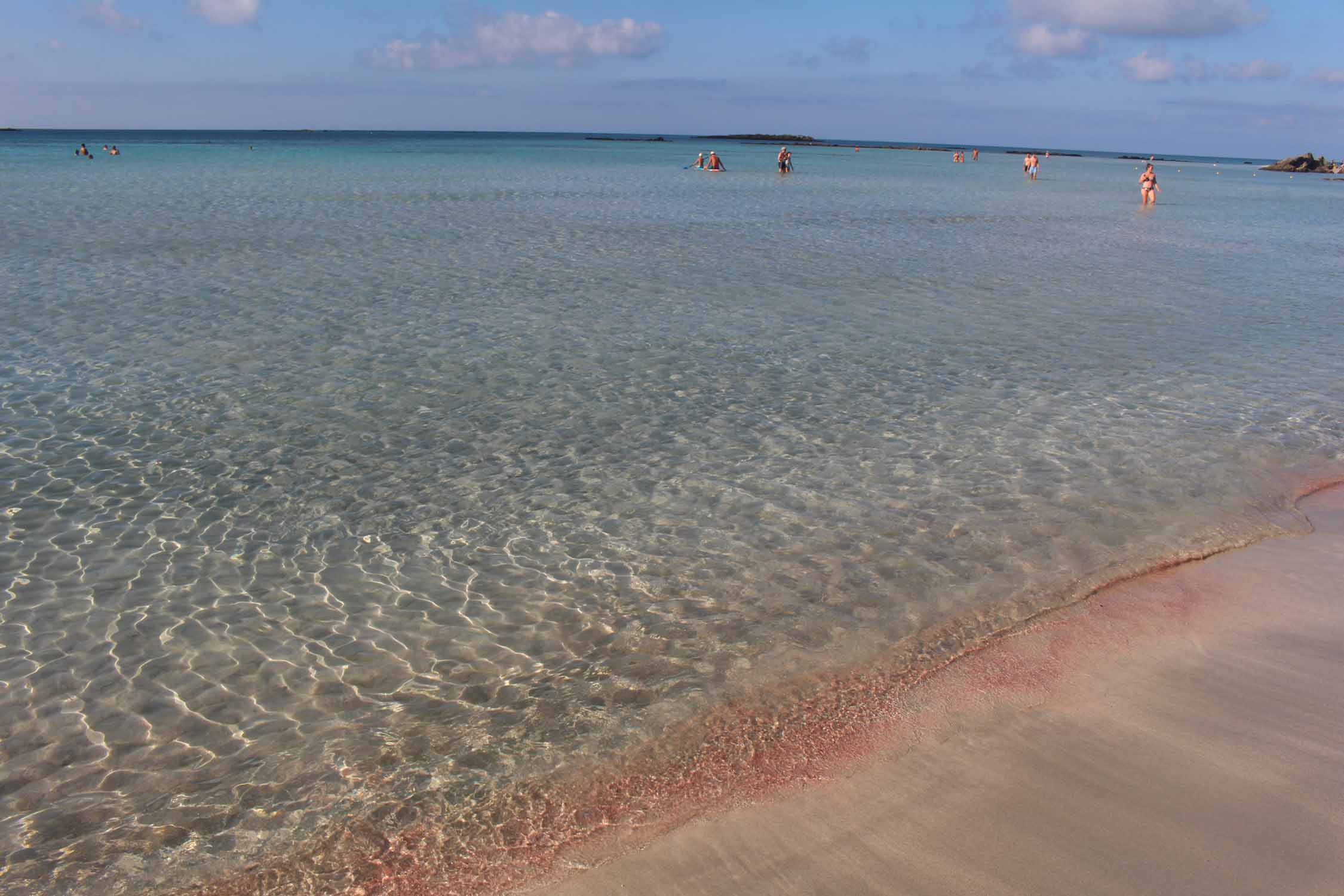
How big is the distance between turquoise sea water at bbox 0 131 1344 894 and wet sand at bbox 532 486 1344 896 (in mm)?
774

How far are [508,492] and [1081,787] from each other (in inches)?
209

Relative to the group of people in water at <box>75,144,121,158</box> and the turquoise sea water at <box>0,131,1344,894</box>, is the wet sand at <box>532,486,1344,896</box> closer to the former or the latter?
the turquoise sea water at <box>0,131,1344,894</box>

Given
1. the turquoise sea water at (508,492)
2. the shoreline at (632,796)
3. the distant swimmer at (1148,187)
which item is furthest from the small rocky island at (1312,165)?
the shoreline at (632,796)

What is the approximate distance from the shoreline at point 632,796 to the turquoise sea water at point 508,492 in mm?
174

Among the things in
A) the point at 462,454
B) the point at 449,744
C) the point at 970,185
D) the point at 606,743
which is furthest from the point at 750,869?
the point at 970,185

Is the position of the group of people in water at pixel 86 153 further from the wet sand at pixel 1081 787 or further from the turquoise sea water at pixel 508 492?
the wet sand at pixel 1081 787

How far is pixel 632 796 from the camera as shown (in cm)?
459

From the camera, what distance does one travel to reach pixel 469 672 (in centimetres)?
576

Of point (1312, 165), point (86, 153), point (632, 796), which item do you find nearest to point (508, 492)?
point (632, 796)

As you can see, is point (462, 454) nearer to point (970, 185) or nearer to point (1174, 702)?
point (1174, 702)

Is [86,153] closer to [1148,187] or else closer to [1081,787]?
[1148,187]

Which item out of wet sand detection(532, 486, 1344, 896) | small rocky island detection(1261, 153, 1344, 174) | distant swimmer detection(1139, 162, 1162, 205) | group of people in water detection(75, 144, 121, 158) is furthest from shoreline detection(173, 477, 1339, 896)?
small rocky island detection(1261, 153, 1344, 174)

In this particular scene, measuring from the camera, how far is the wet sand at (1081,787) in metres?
3.98

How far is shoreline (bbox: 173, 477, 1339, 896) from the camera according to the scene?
4.09 metres
